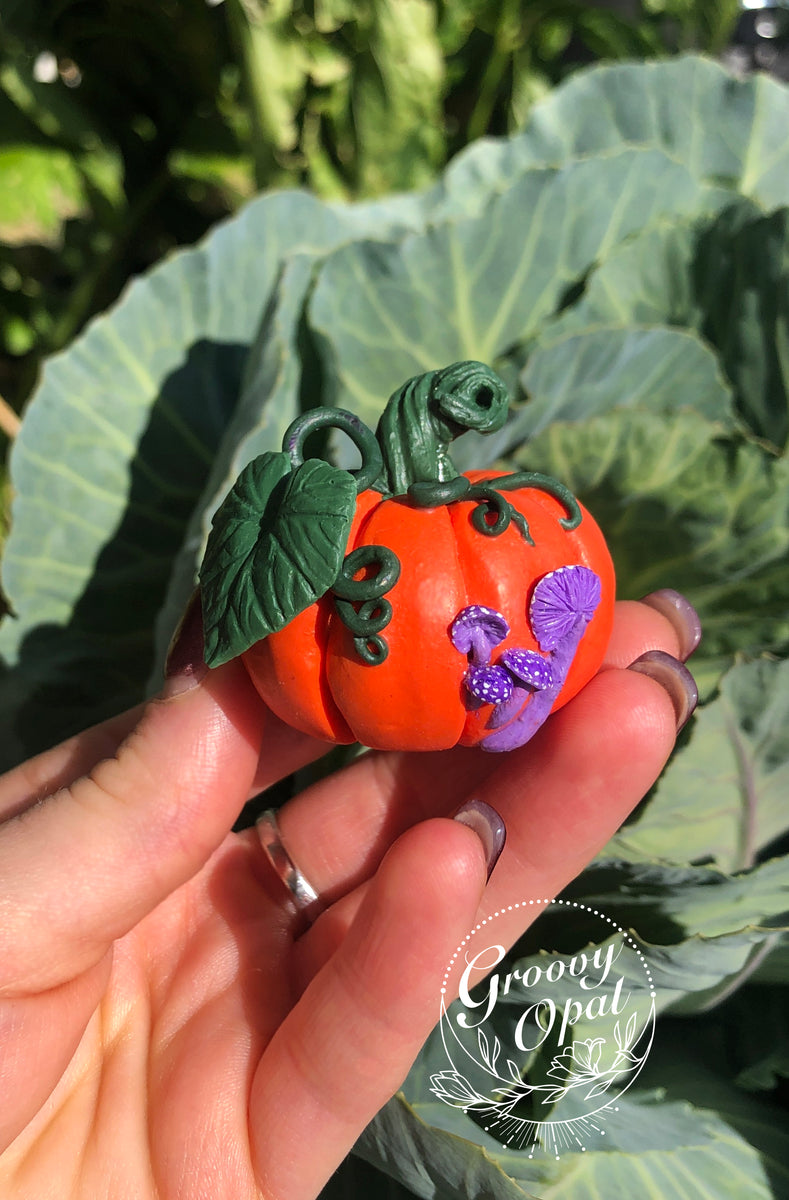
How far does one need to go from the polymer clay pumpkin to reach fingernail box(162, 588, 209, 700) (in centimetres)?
10

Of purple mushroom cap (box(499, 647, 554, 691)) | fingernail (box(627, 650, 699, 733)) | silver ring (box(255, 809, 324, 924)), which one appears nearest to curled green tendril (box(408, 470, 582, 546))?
purple mushroom cap (box(499, 647, 554, 691))

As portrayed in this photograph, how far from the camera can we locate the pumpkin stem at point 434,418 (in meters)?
0.96

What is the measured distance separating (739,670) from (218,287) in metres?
1.30

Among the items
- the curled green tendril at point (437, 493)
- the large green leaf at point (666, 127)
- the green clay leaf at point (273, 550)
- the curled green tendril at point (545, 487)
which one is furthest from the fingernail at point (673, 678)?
the large green leaf at point (666, 127)

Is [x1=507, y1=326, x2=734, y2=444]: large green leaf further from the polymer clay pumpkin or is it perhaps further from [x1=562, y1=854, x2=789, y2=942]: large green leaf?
[x1=562, y1=854, x2=789, y2=942]: large green leaf

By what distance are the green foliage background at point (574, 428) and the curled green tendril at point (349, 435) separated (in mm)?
419

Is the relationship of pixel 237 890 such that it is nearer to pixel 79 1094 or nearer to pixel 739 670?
pixel 79 1094

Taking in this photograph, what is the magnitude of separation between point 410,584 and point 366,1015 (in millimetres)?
480

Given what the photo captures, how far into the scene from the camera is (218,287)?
1.89 meters

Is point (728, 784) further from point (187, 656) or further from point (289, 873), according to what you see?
point (187, 656)

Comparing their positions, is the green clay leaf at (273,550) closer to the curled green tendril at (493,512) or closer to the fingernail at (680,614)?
the curled green tendril at (493,512)

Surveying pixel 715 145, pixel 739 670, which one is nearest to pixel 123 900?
pixel 739 670

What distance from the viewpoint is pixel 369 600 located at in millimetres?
914

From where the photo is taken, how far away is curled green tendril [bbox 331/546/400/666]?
90 centimetres
